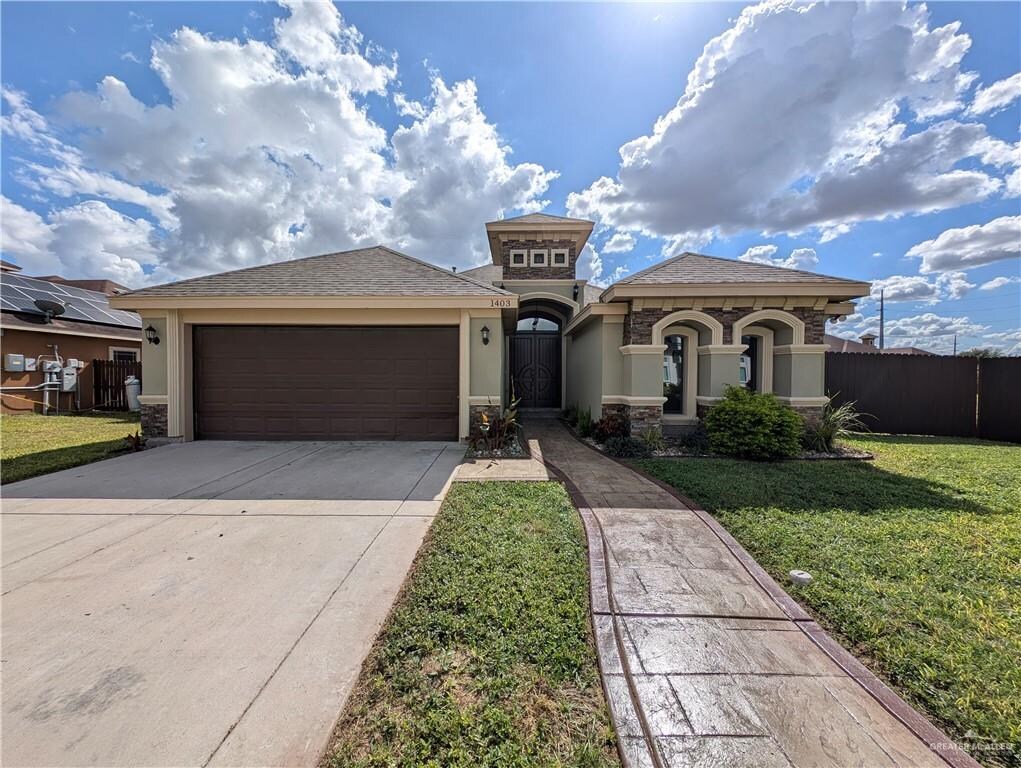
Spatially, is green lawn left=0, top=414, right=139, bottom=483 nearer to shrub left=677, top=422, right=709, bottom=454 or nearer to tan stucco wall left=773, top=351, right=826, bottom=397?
shrub left=677, top=422, right=709, bottom=454

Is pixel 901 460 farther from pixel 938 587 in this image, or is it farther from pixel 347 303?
pixel 347 303

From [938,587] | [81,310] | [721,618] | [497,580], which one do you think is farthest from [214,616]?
[81,310]

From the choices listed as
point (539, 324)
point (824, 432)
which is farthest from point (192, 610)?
point (539, 324)

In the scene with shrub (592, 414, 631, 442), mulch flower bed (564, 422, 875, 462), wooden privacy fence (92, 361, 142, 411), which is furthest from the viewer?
wooden privacy fence (92, 361, 142, 411)

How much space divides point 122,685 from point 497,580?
2.12m

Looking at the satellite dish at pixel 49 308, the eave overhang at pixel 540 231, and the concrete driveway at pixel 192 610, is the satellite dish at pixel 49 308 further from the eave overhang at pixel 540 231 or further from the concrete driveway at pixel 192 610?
the eave overhang at pixel 540 231

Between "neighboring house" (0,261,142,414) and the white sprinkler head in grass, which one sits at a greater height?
"neighboring house" (0,261,142,414)

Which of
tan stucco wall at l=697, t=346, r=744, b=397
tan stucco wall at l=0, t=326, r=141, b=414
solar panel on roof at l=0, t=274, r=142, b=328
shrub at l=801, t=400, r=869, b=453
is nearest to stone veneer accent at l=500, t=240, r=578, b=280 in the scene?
tan stucco wall at l=697, t=346, r=744, b=397

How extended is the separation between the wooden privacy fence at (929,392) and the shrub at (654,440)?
5868 mm

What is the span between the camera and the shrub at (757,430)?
22.8ft

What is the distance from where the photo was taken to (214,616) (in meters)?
2.67

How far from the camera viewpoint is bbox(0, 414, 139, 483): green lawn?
6.26 m

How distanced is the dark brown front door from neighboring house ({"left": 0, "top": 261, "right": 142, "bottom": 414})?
544 inches

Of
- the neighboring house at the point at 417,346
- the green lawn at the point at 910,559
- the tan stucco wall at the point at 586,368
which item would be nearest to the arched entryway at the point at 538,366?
the tan stucco wall at the point at 586,368
